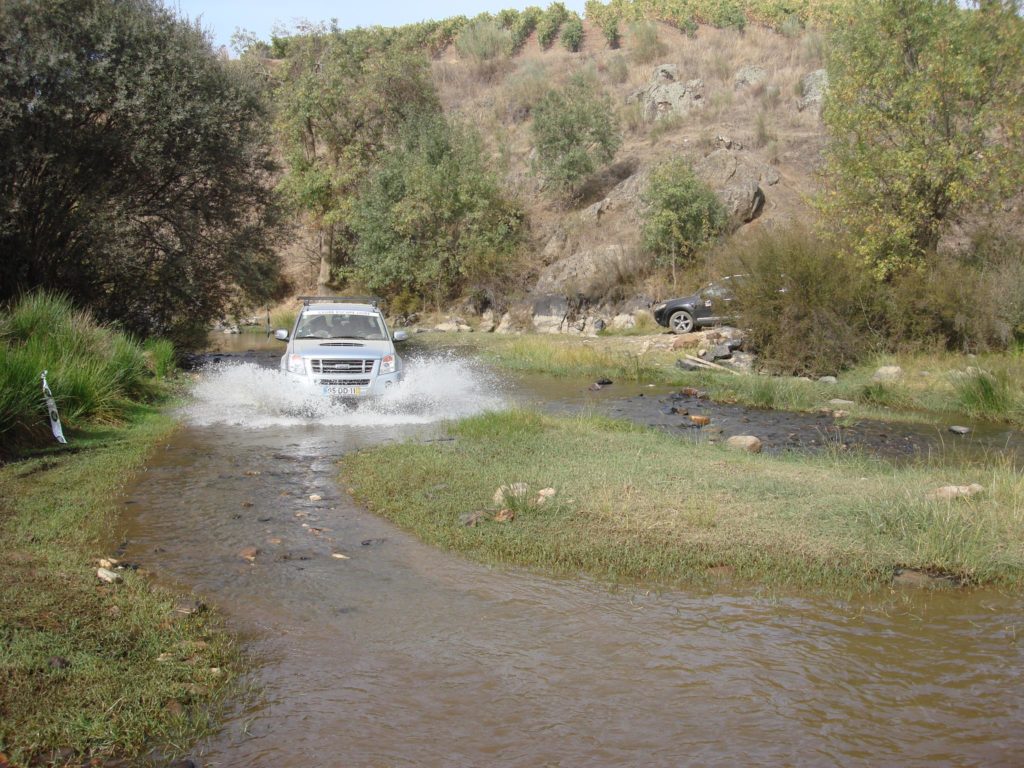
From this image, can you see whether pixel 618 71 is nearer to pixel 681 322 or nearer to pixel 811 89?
pixel 811 89

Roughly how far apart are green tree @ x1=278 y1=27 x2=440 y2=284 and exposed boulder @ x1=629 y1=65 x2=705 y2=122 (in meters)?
14.2

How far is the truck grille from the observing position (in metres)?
14.0

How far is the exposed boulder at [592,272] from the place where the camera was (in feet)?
120

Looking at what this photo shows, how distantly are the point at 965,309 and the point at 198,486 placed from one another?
697 inches

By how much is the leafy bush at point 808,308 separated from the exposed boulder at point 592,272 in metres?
14.5

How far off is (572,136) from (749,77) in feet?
48.7

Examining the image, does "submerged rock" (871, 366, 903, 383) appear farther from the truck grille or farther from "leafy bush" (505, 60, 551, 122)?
"leafy bush" (505, 60, 551, 122)

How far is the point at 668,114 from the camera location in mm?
51125

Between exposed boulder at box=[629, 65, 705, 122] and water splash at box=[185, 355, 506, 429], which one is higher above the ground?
exposed boulder at box=[629, 65, 705, 122]

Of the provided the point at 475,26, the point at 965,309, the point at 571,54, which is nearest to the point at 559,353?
the point at 965,309

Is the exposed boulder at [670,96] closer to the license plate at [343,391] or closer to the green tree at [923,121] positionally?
the green tree at [923,121]

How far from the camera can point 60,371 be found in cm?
1242

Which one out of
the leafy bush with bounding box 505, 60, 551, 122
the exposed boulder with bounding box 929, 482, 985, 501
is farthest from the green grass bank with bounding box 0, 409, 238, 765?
the leafy bush with bounding box 505, 60, 551, 122

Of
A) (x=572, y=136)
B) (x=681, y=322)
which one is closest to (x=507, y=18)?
Answer: (x=572, y=136)
